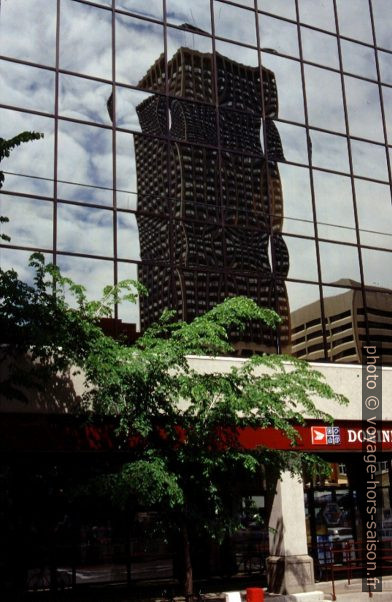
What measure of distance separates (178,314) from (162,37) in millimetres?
9417

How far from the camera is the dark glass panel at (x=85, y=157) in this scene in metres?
22.0

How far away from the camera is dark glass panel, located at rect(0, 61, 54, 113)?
2195 cm

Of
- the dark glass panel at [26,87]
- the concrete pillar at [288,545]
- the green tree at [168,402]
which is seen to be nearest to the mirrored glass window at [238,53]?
the dark glass panel at [26,87]

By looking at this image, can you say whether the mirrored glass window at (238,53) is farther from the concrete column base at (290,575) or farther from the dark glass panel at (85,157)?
the concrete column base at (290,575)

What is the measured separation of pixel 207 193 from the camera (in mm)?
23938

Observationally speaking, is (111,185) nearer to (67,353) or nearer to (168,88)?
(168,88)

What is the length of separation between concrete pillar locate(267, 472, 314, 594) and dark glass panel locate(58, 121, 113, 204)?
9.77m

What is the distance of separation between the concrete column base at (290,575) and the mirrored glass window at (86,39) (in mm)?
15059

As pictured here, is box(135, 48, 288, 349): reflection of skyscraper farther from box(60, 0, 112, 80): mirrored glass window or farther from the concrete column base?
the concrete column base

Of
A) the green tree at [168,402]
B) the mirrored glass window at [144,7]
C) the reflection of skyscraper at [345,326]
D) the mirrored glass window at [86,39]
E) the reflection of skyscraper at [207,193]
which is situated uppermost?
the mirrored glass window at [144,7]

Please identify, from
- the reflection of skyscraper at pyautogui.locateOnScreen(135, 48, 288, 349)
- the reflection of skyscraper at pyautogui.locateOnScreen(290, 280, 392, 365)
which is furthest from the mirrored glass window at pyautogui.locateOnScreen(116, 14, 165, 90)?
the reflection of skyscraper at pyautogui.locateOnScreen(290, 280, 392, 365)

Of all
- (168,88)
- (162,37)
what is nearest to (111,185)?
(168,88)

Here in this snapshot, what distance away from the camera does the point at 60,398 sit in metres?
18.2

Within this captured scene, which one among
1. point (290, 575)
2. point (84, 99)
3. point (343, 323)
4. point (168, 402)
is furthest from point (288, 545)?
point (84, 99)
